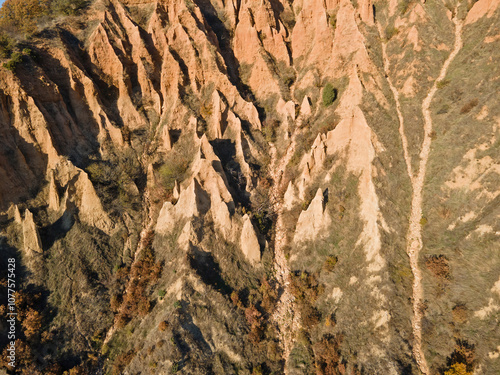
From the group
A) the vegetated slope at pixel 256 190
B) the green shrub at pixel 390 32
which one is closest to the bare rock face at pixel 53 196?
the vegetated slope at pixel 256 190

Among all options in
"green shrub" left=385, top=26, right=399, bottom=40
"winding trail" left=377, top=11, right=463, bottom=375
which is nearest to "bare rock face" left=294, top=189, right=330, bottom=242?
"winding trail" left=377, top=11, right=463, bottom=375

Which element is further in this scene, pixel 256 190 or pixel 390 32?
pixel 390 32

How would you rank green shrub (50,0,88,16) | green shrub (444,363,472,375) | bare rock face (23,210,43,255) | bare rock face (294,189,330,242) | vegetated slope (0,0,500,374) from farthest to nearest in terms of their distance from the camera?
green shrub (50,0,88,16) < bare rock face (294,189,330,242) < bare rock face (23,210,43,255) < vegetated slope (0,0,500,374) < green shrub (444,363,472,375)

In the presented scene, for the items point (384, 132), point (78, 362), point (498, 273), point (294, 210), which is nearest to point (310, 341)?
point (294, 210)

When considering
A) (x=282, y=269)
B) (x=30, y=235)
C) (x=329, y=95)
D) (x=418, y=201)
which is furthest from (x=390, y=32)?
(x=30, y=235)

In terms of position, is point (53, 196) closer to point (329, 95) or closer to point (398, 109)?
point (329, 95)

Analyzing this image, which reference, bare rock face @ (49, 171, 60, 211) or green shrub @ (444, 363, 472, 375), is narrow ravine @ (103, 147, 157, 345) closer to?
bare rock face @ (49, 171, 60, 211)

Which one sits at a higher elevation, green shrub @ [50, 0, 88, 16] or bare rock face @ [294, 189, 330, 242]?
green shrub @ [50, 0, 88, 16]

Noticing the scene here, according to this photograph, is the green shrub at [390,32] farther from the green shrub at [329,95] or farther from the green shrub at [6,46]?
the green shrub at [6,46]
